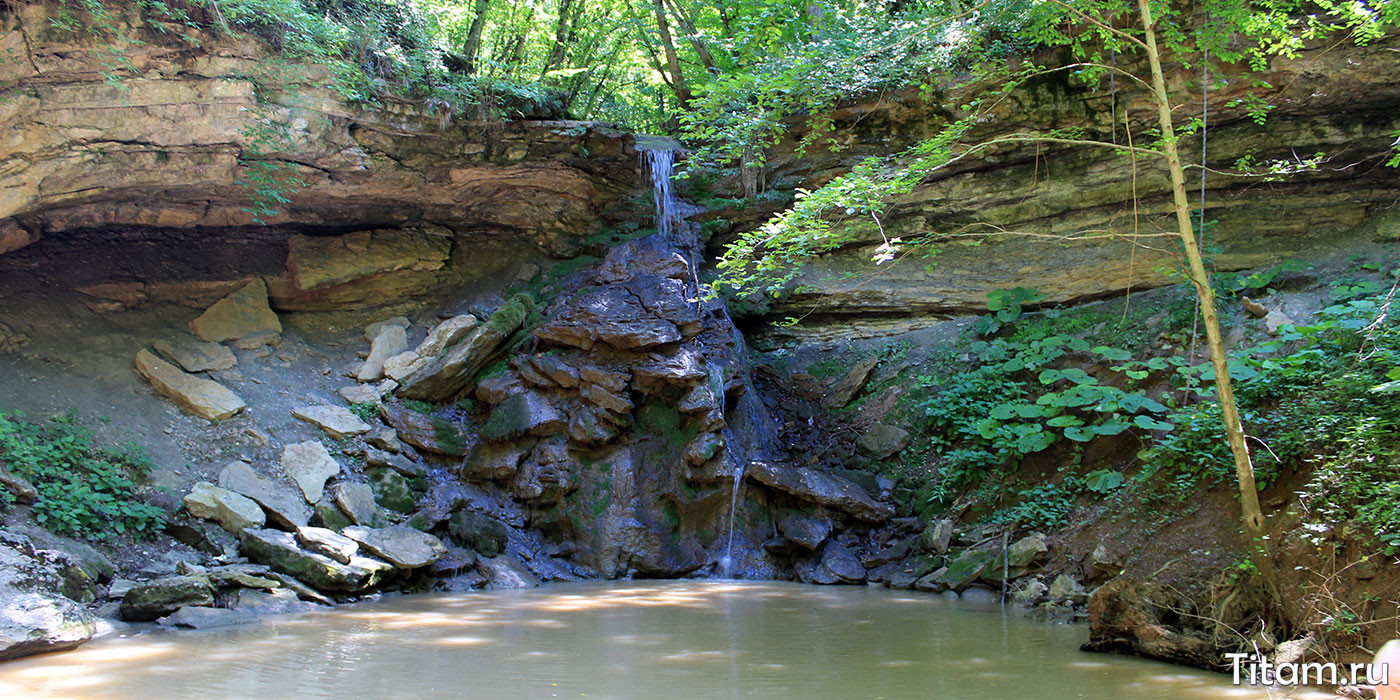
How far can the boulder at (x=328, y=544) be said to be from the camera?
767cm

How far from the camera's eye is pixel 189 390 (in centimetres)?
954

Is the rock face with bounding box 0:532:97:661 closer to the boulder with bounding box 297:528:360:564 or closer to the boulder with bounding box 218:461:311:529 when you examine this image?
the boulder with bounding box 297:528:360:564

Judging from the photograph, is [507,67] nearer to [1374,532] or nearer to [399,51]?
[399,51]

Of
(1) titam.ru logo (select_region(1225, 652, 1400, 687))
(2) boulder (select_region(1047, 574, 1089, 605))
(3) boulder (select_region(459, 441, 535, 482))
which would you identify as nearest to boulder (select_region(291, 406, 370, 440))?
(3) boulder (select_region(459, 441, 535, 482))

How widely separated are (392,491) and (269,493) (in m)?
1.30

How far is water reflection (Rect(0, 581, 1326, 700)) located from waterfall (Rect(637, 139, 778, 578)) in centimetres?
271

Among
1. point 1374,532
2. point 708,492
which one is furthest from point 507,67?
point 1374,532

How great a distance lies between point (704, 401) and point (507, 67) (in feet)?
19.9

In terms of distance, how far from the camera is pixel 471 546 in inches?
Answer: 357

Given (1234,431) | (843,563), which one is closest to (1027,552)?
(843,563)

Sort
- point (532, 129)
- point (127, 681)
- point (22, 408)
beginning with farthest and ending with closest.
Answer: point (532, 129) → point (22, 408) → point (127, 681)

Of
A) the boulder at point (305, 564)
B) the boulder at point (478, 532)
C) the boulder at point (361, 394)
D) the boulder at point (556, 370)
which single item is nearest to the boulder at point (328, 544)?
the boulder at point (305, 564)

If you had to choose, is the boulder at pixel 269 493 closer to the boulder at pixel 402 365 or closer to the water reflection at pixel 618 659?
the water reflection at pixel 618 659

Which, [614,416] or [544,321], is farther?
[544,321]
